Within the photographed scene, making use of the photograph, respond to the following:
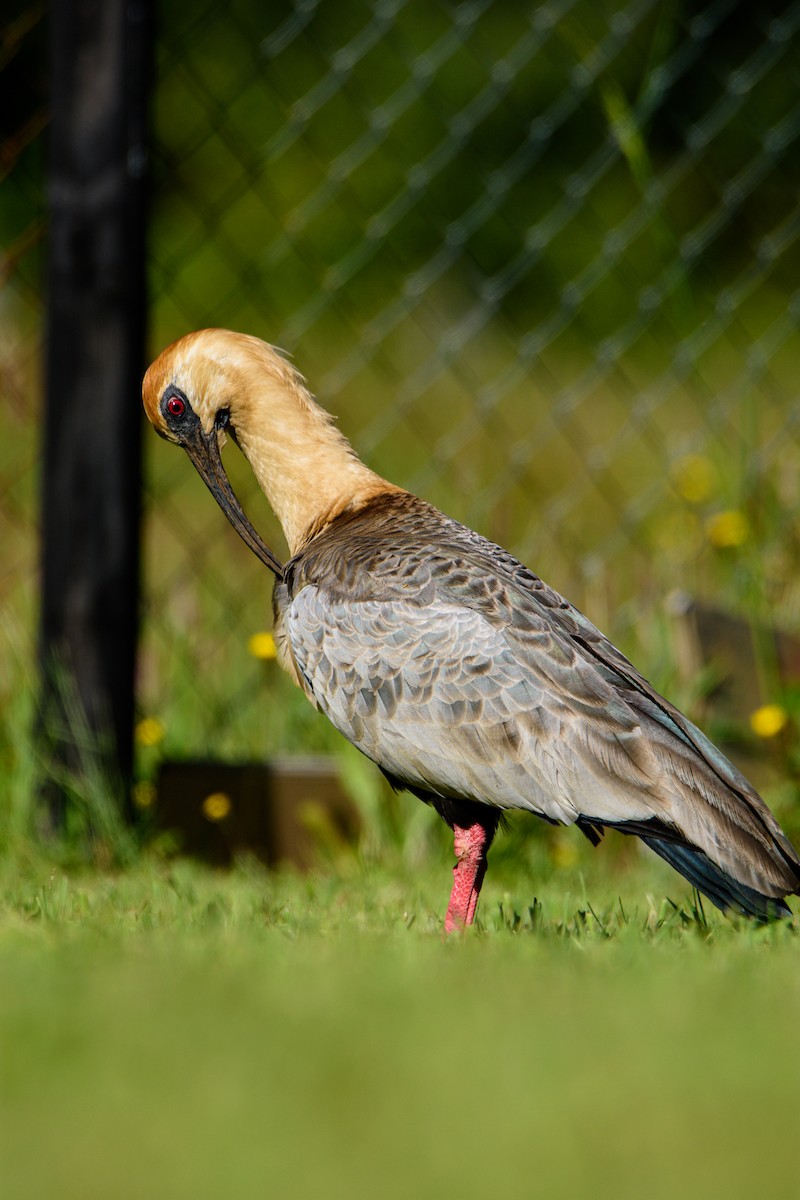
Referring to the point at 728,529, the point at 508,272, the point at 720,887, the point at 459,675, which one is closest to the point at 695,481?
the point at 728,529

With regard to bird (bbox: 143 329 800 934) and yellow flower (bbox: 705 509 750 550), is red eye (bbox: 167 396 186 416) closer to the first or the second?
bird (bbox: 143 329 800 934)

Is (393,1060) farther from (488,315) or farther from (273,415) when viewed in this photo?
(488,315)

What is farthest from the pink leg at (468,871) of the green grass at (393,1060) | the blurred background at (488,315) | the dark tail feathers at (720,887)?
the blurred background at (488,315)

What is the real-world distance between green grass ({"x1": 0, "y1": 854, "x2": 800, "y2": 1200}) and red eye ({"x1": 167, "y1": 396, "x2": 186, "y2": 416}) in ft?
4.81

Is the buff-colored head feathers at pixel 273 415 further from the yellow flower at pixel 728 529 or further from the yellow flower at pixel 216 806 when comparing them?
the yellow flower at pixel 728 529

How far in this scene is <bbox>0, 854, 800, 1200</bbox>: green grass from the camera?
1.90 m

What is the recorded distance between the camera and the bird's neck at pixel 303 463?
13.6 feet

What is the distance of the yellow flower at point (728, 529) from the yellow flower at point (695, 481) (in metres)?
0.35

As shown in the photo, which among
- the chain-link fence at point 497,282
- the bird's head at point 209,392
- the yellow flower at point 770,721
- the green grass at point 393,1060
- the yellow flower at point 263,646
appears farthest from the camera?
the chain-link fence at point 497,282

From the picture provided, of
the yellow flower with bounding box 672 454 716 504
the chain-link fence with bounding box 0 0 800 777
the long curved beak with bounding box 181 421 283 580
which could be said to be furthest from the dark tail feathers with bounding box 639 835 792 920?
the yellow flower with bounding box 672 454 716 504

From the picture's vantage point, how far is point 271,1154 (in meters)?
1.93

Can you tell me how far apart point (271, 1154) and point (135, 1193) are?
180mm

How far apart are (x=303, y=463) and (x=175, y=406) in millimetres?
382

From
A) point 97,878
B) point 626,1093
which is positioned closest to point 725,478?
point 97,878
